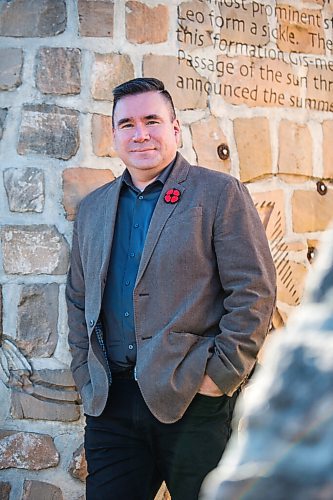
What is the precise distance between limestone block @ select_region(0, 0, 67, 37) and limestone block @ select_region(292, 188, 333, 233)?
3.77 ft

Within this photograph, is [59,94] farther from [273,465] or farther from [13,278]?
[273,465]

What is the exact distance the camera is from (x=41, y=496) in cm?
284

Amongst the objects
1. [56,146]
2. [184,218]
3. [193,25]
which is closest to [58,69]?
[56,146]

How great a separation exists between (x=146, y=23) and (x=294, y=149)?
78 centimetres

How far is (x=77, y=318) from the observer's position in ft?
8.54

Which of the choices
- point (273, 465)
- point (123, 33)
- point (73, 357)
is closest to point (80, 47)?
point (123, 33)

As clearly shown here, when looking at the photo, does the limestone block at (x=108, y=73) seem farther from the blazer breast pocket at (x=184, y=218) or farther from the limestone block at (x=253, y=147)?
the blazer breast pocket at (x=184, y=218)

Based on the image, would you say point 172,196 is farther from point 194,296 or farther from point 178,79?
point 178,79

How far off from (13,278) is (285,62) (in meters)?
1.39

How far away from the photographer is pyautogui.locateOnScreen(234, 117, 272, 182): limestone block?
302 cm

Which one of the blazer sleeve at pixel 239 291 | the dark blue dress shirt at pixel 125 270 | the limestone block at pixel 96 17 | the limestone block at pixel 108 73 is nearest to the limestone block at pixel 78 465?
the dark blue dress shirt at pixel 125 270

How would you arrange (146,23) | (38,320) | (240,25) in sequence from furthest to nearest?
(240,25) → (146,23) → (38,320)

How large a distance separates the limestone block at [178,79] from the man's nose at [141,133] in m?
0.53

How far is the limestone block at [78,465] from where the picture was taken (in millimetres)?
2828
